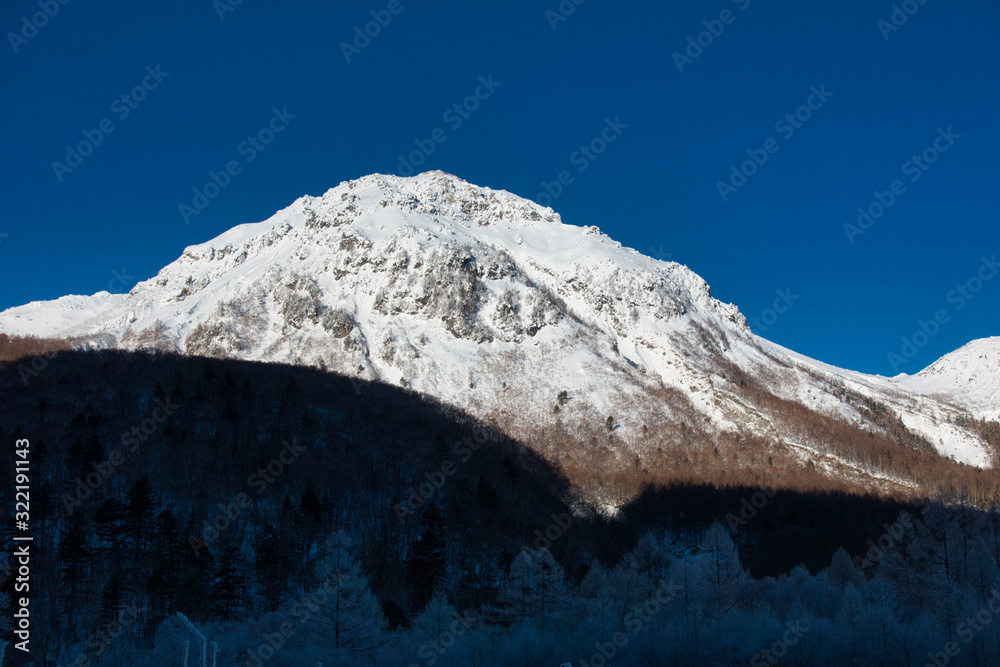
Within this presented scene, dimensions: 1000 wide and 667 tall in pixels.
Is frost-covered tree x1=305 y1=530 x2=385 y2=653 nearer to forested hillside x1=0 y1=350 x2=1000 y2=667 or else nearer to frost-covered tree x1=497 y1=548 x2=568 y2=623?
forested hillside x1=0 y1=350 x2=1000 y2=667

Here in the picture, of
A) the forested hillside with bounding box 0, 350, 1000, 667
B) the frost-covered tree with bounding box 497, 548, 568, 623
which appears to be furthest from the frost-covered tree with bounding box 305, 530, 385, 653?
the frost-covered tree with bounding box 497, 548, 568, 623

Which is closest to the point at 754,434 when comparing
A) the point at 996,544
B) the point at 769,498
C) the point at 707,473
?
the point at 707,473

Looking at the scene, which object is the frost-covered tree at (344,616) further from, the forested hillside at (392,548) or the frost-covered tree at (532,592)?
the frost-covered tree at (532,592)

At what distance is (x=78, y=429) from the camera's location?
110 metres

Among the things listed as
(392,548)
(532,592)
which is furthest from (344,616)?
(392,548)

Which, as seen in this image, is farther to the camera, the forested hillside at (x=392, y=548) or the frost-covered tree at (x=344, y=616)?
the frost-covered tree at (x=344, y=616)

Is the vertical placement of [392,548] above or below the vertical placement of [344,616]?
above

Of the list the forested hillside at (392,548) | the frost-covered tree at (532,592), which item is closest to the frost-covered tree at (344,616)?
the forested hillside at (392,548)

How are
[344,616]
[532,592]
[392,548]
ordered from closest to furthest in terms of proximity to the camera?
[344,616] → [532,592] → [392,548]

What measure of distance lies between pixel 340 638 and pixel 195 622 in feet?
70.1

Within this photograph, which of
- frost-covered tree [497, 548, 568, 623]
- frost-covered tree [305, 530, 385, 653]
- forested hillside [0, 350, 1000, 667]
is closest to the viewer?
forested hillside [0, 350, 1000, 667]

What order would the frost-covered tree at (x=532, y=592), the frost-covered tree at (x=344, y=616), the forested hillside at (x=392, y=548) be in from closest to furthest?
the forested hillside at (x=392, y=548) < the frost-covered tree at (x=344, y=616) < the frost-covered tree at (x=532, y=592)

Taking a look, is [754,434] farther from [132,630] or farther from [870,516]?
[132,630]

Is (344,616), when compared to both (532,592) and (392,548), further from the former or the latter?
(392,548)
